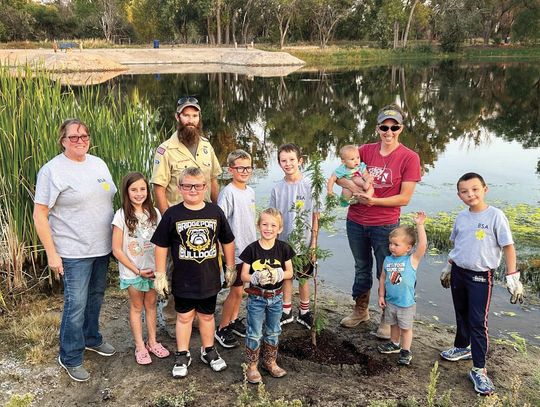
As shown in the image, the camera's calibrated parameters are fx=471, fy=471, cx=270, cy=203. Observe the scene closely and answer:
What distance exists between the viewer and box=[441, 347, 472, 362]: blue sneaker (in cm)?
391

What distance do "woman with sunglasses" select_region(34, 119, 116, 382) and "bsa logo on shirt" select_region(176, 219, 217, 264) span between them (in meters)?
0.60

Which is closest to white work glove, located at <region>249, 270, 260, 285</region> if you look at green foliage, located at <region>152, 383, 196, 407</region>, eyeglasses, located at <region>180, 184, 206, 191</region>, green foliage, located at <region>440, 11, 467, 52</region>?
eyeglasses, located at <region>180, 184, 206, 191</region>

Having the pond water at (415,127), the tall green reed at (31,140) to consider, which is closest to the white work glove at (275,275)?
the pond water at (415,127)

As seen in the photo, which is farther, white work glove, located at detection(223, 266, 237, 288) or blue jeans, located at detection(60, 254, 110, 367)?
white work glove, located at detection(223, 266, 237, 288)

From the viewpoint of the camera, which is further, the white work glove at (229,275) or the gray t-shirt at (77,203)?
the white work glove at (229,275)

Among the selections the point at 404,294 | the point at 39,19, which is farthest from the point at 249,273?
the point at 39,19

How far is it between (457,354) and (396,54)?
55858 millimetres

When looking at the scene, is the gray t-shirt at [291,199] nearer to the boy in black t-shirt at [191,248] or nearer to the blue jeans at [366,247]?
the blue jeans at [366,247]

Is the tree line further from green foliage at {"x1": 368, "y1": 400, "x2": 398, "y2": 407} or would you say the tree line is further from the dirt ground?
green foliage at {"x1": 368, "y1": 400, "x2": 398, "y2": 407}

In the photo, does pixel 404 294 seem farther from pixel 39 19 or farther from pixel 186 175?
pixel 39 19

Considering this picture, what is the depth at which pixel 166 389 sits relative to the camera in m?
3.42

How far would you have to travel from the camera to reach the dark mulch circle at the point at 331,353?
376 cm

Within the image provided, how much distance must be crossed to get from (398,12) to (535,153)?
163ft

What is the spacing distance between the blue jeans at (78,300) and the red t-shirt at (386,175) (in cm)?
220
